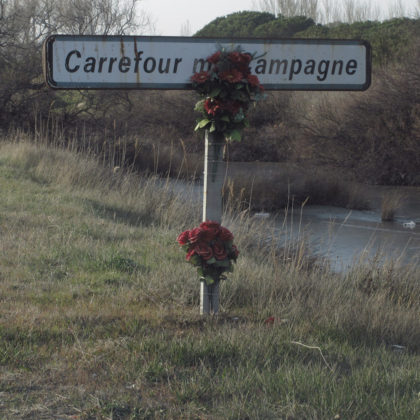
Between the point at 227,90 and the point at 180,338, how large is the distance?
53.2 inches

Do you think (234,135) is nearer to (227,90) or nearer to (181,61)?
(227,90)

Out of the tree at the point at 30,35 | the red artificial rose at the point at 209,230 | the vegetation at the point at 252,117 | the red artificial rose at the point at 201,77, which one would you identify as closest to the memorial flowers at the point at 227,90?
the red artificial rose at the point at 201,77

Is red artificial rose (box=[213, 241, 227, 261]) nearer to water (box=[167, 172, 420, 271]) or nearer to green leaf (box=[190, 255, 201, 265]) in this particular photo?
green leaf (box=[190, 255, 201, 265])

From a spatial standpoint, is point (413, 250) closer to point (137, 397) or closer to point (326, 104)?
point (137, 397)

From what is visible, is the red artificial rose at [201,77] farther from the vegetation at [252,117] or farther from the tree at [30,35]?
the tree at [30,35]

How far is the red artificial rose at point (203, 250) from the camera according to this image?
361 cm

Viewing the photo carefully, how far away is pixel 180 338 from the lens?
133 inches

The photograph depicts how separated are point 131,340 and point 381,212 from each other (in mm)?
10157

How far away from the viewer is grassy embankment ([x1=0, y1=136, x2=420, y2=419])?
269cm

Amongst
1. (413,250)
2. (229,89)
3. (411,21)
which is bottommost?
(413,250)

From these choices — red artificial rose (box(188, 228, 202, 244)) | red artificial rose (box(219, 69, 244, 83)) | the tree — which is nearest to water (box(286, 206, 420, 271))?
red artificial rose (box(188, 228, 202, 244))

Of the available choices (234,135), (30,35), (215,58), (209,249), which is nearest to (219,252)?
(209,249)

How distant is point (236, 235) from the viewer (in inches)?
280

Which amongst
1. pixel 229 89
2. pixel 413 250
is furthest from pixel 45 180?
pixel 229 89
